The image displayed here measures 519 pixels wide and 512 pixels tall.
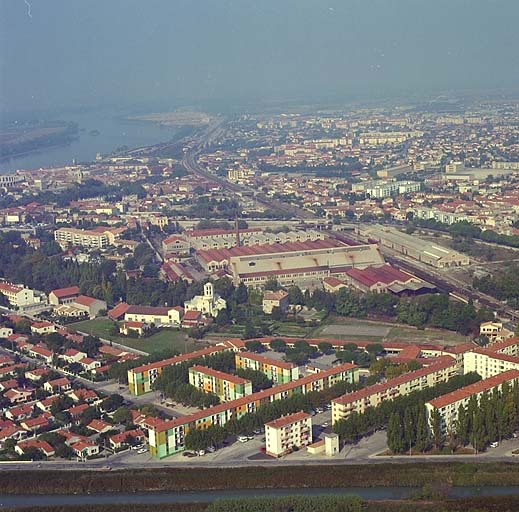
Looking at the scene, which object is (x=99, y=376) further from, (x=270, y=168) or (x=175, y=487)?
(x=270, y=168)

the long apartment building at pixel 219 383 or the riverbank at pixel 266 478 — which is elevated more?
the long apartment building at pixel 219 383

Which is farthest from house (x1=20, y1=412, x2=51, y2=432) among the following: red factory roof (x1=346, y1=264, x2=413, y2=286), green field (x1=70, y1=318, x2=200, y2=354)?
red factory roof (x1=346, y1=264, x2=413, y2=286)

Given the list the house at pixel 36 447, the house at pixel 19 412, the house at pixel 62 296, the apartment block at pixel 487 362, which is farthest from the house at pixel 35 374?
the apartment block at pixel 487 362

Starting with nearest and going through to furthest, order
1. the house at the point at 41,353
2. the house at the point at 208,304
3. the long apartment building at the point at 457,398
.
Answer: the long apartment building at the point at 457,398
the house at the point at 41,353
the house at the point at 208,304

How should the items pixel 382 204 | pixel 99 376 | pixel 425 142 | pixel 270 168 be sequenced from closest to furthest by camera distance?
pixel 99 376
pixel 382 204
pixel 270 168
pixel 425 142

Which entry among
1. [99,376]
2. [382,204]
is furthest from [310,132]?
[99,376]

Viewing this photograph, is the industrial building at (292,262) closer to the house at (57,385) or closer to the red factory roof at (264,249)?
the red factory roof at (264,249)

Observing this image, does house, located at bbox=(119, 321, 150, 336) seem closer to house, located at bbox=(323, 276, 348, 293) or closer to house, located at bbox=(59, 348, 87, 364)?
house, located at bbox=(59, 348, 87, 364)
